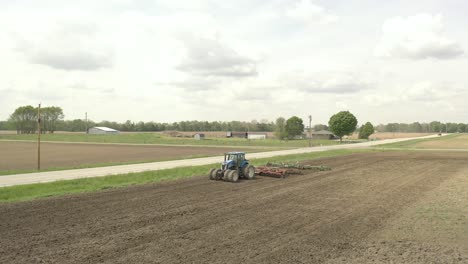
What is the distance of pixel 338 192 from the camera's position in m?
20.8

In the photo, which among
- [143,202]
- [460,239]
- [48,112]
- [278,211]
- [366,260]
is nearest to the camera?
[366,260]

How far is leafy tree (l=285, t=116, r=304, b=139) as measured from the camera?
411 ft

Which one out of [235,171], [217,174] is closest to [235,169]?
[235,171]

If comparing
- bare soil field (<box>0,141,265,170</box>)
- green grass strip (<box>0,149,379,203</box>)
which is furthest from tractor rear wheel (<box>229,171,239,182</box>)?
bare soil field (<box>0,141,265,170</box>)

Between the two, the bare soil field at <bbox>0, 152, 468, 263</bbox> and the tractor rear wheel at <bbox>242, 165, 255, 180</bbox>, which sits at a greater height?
the tractor rear wheel at <bbox>242, 165, 255, 180</bbox>

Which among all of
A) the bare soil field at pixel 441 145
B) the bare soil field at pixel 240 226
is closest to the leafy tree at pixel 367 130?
the bare soil field at pixel 441 145

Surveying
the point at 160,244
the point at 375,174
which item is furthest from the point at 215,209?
the point at 375,174

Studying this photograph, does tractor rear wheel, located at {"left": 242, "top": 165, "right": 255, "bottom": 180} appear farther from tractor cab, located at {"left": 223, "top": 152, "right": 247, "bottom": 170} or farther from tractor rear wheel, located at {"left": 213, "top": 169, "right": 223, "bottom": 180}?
tractor rear wheel, located at {"left": 213, "top": 169, "right": 223, "bottom": 180}

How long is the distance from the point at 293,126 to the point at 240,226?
113879 millimetres

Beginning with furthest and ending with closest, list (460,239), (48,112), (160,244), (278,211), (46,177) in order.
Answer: (48,112) < (46,177) < (278,211) < (460,239) < (160,244)

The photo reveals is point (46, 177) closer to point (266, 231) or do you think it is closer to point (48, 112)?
point (266, 231)

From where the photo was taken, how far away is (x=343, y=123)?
3984 inches

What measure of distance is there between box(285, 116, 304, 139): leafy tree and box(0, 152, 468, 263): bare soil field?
340ft

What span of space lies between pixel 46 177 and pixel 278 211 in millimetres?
18331
